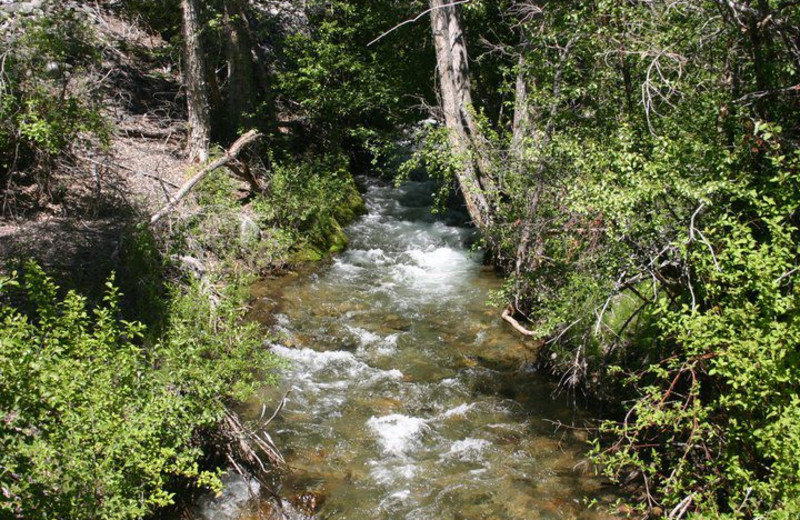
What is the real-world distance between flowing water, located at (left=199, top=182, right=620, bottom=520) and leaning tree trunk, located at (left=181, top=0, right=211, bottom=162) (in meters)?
3.58

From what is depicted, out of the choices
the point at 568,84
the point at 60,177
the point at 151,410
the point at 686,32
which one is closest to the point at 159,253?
the point at 60,177

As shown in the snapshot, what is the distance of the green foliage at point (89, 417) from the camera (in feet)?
12.5

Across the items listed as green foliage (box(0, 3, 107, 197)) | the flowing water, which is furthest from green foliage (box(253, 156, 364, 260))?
green foliage (box(0, 3, 107, 197))

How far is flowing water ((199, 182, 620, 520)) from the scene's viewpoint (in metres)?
5.90

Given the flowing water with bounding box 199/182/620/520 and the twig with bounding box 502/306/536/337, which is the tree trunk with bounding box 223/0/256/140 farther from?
the twig with bounding box 502/306/536/337

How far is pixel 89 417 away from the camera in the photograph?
13.6 ft

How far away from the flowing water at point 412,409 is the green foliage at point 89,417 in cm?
119

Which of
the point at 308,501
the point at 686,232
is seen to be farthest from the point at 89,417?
the point at 686,232

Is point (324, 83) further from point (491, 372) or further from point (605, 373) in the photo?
point (605, 373)

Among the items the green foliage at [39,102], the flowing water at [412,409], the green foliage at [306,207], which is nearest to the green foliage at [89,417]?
the flowing water at [412,409]

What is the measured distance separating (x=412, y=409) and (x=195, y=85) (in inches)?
317

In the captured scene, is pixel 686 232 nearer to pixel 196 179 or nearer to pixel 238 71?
pixel 196 179

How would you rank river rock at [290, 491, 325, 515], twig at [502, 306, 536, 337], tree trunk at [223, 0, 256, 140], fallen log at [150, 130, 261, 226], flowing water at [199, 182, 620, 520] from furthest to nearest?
1. tree trunk at [223, 0, 256, 140]
2. fallen log at [150, 130, 261, 226]
3. twig at [502, 306, 536, 337]
4. flowing water at [199, 182, 620, 520]
5. river rock at [290, 491, 325, 515]

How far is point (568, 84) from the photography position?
6809 millimetres
